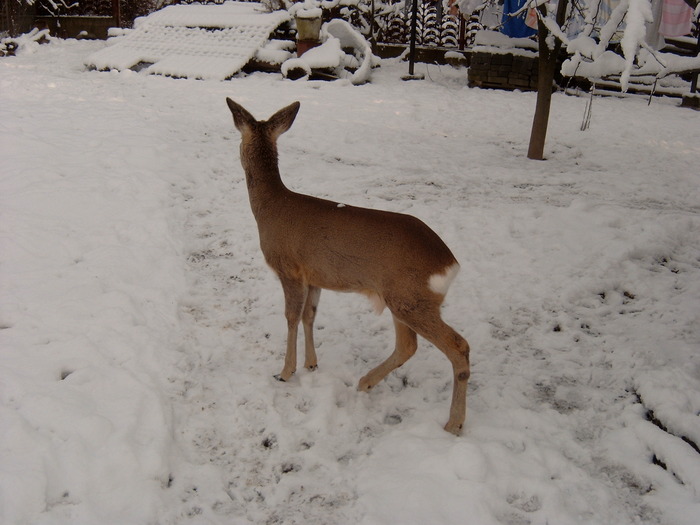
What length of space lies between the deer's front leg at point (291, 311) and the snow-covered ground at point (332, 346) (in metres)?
0.15

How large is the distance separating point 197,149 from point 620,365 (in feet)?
20.1

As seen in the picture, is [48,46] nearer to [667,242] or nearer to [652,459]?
[667,242]

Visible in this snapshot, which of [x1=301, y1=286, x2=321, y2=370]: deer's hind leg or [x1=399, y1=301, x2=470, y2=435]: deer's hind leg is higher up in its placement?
[x1=399, y1=301, x2=470, y2=435]: deer's hind leg

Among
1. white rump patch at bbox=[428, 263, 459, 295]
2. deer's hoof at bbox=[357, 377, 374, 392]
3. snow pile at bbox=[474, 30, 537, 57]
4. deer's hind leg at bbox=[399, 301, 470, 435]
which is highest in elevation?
snow pile at bbox=[474, 30, 537, 57]

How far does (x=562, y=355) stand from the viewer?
183 inches

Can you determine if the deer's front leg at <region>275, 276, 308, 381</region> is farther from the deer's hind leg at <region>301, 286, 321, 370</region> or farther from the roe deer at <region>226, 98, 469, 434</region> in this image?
the deer's hind leg at <region>301, 286, 321, 370</region>

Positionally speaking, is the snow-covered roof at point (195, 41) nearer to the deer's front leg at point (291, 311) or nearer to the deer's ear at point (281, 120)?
the deer's ear at point (281, 120)

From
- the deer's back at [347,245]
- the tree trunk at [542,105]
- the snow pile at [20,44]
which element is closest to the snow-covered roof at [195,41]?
the snow pile at [20,44]

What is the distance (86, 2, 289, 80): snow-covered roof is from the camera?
45.2 ft

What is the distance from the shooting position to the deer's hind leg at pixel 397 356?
13.2 ft

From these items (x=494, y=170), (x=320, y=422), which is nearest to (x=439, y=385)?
(x=320, y=422)

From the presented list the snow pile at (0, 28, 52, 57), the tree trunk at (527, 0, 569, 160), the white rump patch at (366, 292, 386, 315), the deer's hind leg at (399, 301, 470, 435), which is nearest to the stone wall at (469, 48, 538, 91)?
the tree trunk at (527, 0, 569, 160)

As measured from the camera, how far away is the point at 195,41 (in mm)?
15336

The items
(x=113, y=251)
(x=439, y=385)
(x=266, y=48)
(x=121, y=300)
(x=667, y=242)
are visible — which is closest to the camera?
(x=439, y=385)
